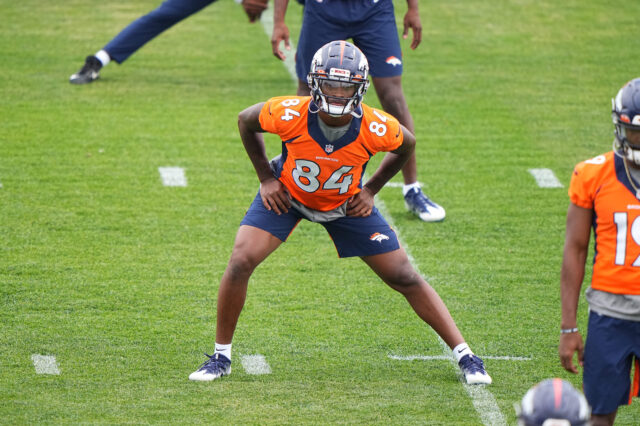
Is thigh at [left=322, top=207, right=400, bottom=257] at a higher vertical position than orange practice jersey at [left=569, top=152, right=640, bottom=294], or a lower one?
lower

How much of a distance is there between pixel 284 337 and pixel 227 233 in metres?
1.61

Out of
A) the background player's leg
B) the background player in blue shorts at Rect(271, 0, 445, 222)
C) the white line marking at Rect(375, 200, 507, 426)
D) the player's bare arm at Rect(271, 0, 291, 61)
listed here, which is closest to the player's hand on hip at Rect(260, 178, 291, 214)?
the background player's leg

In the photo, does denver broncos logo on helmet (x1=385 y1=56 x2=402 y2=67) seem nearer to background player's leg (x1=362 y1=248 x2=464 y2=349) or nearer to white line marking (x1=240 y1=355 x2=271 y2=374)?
background player's leg (x1=362 y1=248 x2=464 y2=349)

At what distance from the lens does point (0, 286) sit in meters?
6.02

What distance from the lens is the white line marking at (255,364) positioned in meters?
5.11

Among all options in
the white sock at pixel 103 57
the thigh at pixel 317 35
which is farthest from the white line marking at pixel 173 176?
the white sock at pixel 103 57

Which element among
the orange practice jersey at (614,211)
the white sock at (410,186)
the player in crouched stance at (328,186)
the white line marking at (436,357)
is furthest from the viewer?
the white sock at (410,186)

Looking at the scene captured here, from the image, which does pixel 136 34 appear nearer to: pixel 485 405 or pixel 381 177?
pixel 381 177

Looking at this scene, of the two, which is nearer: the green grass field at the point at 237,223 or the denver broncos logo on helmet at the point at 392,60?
the green grass field at the point at 237,223

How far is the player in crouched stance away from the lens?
4684 mm

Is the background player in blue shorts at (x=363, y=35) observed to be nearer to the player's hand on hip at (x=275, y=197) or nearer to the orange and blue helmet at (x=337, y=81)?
the player's hand on hip at (x=275, y=197)

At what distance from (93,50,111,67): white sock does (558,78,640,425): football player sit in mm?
6999

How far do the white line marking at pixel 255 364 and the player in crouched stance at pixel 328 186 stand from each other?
0.16 metres

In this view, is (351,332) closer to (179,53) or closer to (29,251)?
(29,251)
